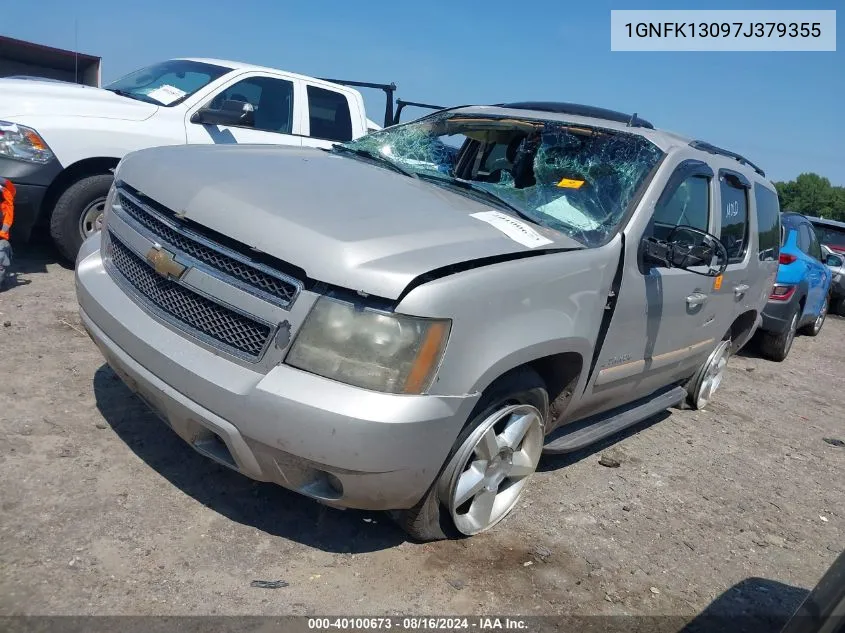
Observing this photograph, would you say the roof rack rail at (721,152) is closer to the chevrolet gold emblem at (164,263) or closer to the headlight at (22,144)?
the chevrolet gold emblem at (164,263)

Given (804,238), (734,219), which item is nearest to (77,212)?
(734,219)

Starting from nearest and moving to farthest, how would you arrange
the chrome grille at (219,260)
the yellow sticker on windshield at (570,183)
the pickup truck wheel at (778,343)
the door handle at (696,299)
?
1. the chrome grille at (219,260)
2. the yellow sticker on windshield at (570,183)
3. the door handle at (696,299)
4. the pickup truck wheel at (778,343)

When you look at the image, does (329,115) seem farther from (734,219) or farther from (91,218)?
(734,219)

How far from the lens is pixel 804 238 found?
8375 millimetres

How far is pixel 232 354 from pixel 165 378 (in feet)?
0.96

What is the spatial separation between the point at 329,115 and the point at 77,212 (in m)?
2.59

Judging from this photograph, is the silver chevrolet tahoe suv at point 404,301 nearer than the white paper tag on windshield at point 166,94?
Yes

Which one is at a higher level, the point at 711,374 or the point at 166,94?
the point at 166,94

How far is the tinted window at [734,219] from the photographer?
431 cm

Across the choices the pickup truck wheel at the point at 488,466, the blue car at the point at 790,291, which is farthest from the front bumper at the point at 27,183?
the blue car at the point at 790,291

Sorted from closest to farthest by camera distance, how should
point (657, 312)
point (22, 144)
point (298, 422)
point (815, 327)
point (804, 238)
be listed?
point (298, 422), point (657, 312), point (22, 144), point (804, 238), point (815, 327)

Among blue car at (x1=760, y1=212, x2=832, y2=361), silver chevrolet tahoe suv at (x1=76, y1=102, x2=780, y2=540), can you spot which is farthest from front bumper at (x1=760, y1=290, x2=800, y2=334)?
silver chevrolet tahoe suv at (x1=76, y1=102, x2=780, y2=540)

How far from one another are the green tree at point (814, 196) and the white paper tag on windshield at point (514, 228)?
289 feet

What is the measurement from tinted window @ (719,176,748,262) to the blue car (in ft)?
8.56
